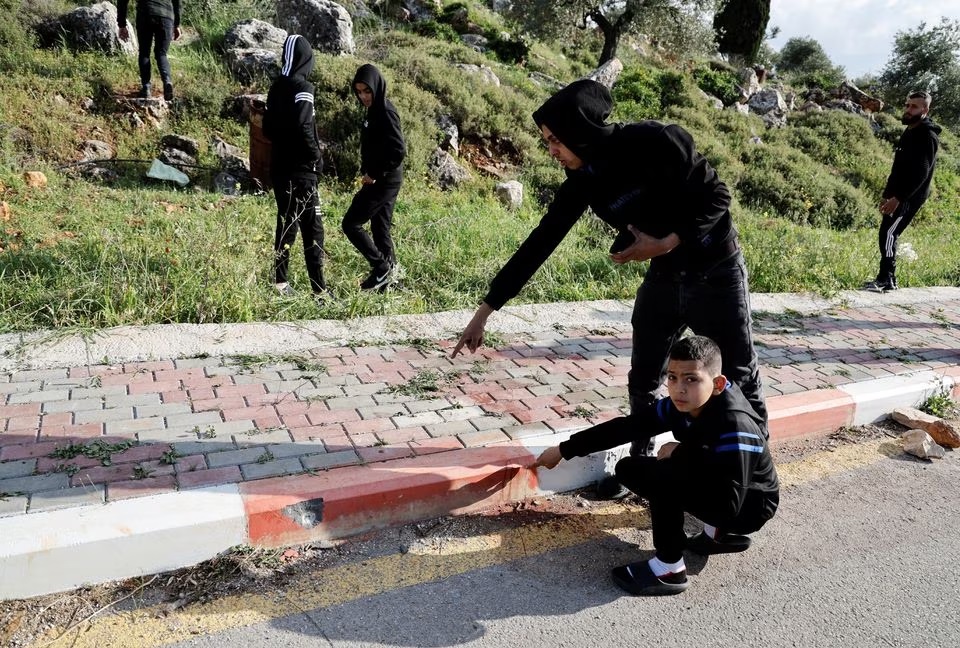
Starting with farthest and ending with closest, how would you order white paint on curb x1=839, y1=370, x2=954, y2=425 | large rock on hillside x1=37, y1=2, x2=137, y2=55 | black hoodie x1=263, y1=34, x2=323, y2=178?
large rock on hillside x1=37, y1=2, x2=137, y2=55
black hoodie x1=263, y1=34, x2=323, y2=178
white paint on curb x1=839, y1=370, x2=954, y2=425

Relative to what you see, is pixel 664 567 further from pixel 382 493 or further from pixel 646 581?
pixel 382 493

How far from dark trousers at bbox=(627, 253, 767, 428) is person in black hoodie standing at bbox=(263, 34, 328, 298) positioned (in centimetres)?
295

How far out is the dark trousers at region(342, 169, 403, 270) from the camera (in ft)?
19.1

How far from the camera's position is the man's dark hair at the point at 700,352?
276cm

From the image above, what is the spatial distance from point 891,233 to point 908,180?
574mm

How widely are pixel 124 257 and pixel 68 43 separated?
8.00 m

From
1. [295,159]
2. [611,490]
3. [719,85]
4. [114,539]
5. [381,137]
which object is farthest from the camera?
[719,85]

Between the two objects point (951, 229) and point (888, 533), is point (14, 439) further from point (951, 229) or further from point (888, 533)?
point (951, 229)

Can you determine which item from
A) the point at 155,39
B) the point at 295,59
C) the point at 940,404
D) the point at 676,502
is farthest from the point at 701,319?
the point at 155,39

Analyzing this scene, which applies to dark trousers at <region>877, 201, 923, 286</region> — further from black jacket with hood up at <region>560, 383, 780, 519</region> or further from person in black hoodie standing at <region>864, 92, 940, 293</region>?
black jacket with hood up at <region>560, 383, 780, 519</region>

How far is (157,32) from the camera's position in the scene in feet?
30.9

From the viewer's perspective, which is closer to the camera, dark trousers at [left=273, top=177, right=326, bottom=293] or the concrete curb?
the concrete curb

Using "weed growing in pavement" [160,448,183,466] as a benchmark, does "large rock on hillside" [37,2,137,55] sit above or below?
above

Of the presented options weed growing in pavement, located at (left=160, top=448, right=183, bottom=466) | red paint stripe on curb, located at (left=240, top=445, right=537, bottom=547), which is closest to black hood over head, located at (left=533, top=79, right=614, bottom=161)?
red paint stripe on curb, located at (left=240, top=445, right=537, bottom=547)
